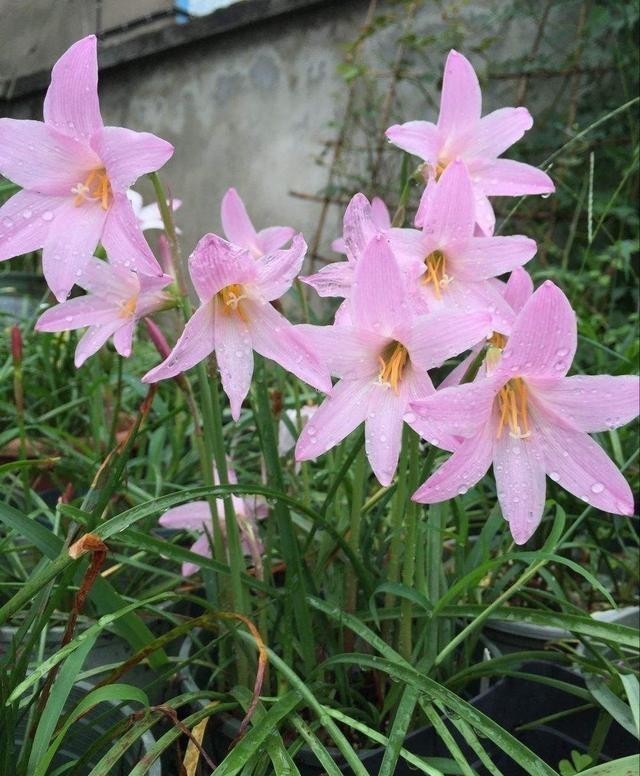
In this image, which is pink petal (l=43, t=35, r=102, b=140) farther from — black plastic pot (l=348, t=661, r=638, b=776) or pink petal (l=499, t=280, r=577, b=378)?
black plastic pot (l=348, t=661, r=638, b=776)

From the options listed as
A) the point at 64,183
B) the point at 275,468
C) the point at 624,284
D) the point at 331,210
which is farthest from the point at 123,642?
the point at 331,210

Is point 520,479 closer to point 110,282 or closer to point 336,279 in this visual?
point 336,279

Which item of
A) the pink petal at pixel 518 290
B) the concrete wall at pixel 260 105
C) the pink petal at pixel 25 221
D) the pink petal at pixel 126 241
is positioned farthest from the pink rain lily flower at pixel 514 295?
the concrete wall at pixel 260 105

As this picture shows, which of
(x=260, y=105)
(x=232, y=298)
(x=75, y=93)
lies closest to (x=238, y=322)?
(x=232, y=298)

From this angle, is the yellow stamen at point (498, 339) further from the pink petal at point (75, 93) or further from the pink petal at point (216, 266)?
the pink petal at point (75, 93)

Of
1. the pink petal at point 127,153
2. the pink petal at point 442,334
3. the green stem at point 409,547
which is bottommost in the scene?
the green stem at point 409,547

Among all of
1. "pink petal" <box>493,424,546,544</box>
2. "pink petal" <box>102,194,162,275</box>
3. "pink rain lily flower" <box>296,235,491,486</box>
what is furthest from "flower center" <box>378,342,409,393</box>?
"pink petal" <box>102,194,162,275</box>

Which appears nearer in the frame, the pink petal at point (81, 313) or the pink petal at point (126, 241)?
the pink petal at point (126, 241)

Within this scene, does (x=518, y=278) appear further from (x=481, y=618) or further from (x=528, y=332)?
(x=481, y=618)
